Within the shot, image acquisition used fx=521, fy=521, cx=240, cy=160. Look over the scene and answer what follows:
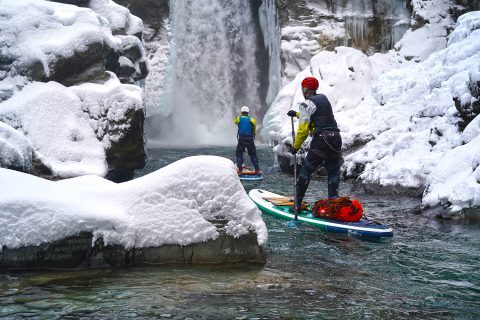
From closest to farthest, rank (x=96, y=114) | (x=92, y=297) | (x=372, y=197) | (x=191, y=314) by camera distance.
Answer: (x=191, y=314), (x=92, y=297), (x=372, y=197), (x=96, y=114)

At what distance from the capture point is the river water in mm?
3428

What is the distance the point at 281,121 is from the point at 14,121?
7.74 m

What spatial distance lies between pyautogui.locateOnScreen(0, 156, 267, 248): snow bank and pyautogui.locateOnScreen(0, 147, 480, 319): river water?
0.30m

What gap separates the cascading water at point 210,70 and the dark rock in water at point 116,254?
2194 centimetres

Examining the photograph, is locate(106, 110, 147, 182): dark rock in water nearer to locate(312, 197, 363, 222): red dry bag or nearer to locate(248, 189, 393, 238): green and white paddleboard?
locate(248, 189, 393, 238): green and white paddleboard

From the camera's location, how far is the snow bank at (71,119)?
32.9 ft

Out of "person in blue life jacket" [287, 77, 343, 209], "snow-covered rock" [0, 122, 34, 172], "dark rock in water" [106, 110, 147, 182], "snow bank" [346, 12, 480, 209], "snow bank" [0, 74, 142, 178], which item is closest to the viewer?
"person in blue life jacket" [287, 77, 343, 209]

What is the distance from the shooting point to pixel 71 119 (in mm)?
10508

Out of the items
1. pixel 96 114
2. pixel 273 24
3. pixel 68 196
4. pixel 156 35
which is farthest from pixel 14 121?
pixel 156 35

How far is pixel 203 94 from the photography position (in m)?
27.7

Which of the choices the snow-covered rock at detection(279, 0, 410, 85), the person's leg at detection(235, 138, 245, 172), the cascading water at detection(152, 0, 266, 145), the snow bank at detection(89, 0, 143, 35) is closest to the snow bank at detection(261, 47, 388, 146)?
the person's leg at detection(235, 138, 245, 172)

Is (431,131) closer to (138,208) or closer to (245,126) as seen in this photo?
(245,126)

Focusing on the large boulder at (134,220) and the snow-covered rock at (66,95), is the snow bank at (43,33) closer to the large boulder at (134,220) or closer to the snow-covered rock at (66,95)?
the snow-covered rock at (66,95)

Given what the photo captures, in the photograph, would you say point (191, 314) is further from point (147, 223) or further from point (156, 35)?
point (156, 35)
